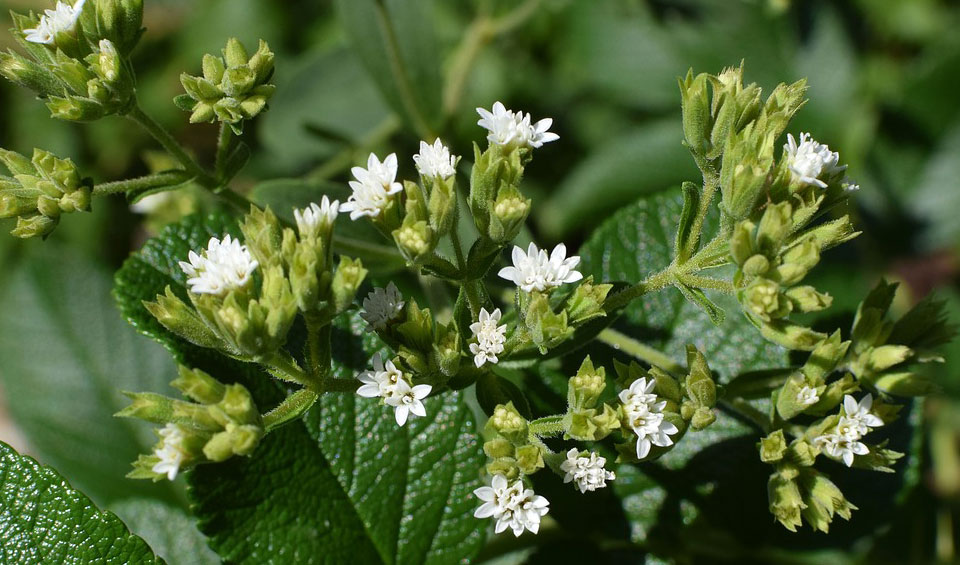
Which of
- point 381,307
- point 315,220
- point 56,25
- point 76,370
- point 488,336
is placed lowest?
point 488,336

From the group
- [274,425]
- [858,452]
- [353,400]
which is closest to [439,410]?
[353,400]

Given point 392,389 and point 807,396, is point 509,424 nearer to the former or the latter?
point 392,389

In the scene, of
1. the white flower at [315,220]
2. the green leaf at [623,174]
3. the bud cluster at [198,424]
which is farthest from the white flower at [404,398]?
the green leaf at [623,174]

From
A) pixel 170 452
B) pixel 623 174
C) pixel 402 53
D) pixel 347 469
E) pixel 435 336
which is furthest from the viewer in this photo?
pixel 623 174

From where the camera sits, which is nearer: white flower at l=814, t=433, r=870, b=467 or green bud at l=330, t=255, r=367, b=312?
green bud at l=330, t=255, r=367, b=312

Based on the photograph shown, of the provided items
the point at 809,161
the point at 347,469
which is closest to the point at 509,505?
the point at 347,469

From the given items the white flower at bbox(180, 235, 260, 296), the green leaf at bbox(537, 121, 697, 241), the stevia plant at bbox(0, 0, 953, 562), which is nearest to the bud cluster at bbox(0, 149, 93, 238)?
the stevia plant at bbox(0, 0, 953, 562)

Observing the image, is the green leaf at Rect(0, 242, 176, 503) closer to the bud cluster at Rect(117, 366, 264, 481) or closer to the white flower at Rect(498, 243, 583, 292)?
→ the bud cluster at Rect(117, 366, 264, 481)
